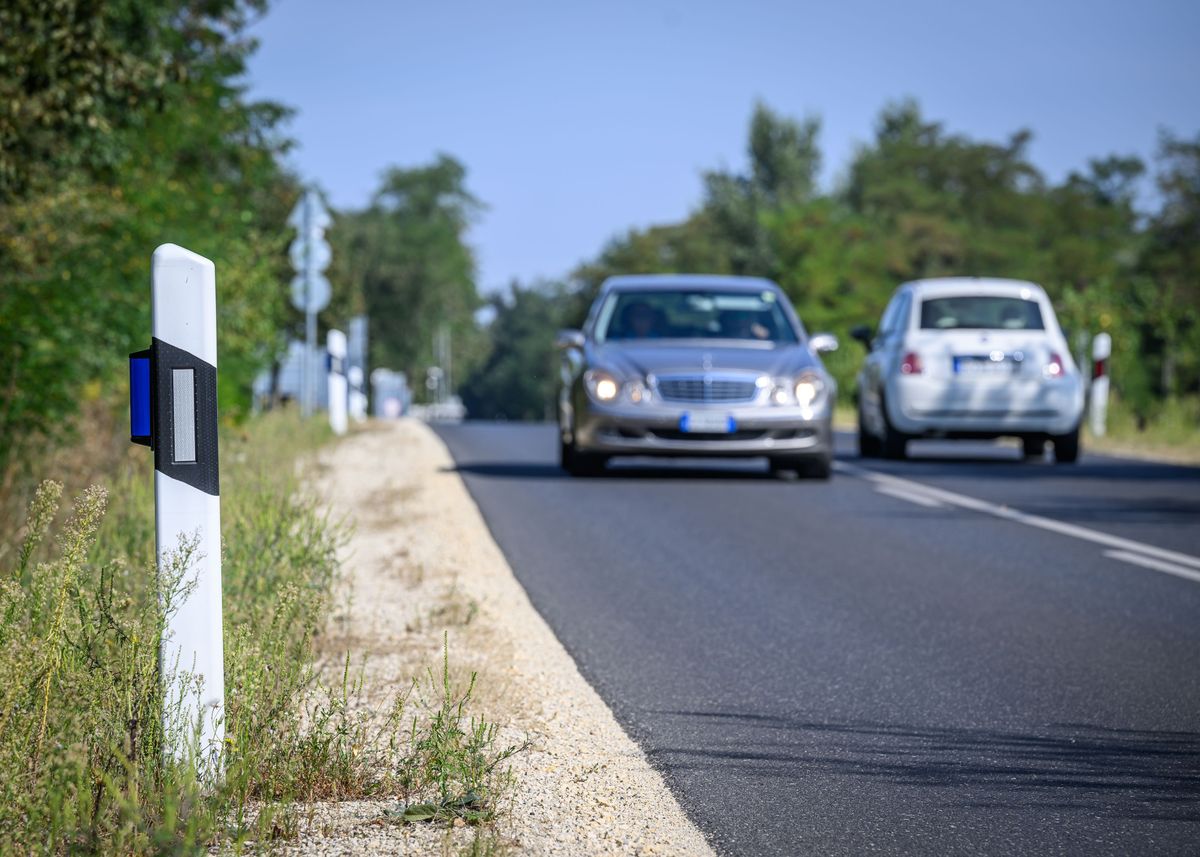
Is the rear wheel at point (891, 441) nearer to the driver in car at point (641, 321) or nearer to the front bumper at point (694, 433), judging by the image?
the driver in car at point (641, 321)

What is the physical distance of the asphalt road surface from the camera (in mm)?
4668

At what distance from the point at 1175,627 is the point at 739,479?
8.61m

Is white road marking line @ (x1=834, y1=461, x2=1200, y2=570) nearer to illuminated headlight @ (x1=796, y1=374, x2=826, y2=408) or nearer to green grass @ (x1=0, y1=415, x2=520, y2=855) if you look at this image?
illuminated headlight @ (x1=796, y1=374, x2=826, y2=408)

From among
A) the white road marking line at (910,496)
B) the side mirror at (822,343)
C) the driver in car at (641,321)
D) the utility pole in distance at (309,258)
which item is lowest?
the white road marking line at (910,496)

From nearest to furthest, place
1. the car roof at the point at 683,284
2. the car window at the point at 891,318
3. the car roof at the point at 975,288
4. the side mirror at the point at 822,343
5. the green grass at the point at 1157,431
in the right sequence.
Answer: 1. the side mirror at the point at 822,343
2. the car roof at the point at 683,284
3. the car roof at the point at 975,288
4. the car window at the point at 891,318
5. the green grass at the point at 1157,431

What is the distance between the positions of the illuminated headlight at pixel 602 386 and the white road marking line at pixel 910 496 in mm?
2365

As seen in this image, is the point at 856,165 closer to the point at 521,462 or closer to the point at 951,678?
the point at 521,462

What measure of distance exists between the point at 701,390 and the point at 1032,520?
3.35 meters

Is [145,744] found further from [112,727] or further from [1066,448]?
[1066,448]

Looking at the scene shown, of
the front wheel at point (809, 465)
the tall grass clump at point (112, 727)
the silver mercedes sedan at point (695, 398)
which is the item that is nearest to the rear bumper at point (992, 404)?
the silver mercedes sedan at point (695, 398)

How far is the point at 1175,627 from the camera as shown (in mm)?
7992

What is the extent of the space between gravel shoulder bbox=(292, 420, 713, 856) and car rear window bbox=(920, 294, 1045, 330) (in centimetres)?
800

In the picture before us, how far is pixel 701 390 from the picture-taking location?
15023mm

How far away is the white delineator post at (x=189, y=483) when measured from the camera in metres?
4.28
